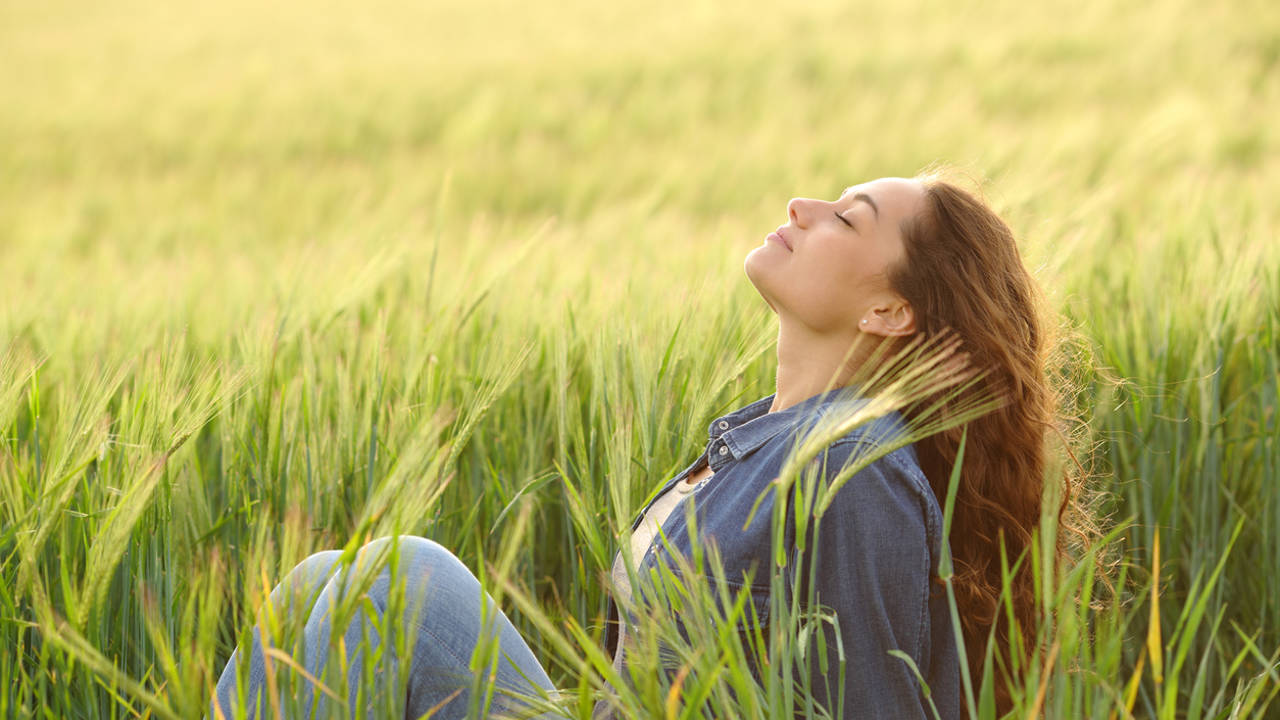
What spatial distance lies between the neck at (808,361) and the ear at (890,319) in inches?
1.1

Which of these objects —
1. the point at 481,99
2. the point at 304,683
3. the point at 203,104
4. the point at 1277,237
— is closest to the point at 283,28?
the point at 203,104

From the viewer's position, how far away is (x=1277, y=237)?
6.68 feet

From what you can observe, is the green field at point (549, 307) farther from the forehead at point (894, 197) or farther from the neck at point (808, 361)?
the forehead at point (894, 197)

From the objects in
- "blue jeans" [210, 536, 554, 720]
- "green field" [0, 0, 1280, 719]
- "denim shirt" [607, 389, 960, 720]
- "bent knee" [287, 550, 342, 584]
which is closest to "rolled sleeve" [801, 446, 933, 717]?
"denim shirt" [607, 389, 960, 720]

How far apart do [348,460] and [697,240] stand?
5.87 ft

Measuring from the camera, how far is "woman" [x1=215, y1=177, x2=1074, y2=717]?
0.91 m

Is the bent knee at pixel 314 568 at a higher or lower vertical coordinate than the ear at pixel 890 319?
lower

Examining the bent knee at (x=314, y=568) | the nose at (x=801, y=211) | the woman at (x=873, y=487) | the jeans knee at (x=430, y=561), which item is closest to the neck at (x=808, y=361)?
the woman at (x=873, y=487)

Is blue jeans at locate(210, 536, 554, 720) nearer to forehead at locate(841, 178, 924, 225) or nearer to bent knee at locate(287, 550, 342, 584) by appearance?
bent knee at locate(287, 550, 342, 584)

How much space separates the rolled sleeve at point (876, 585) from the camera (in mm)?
903

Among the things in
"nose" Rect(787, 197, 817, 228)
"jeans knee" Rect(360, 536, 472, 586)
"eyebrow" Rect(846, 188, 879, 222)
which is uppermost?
"eyebrow" Rect(846, 188, 879, 222)

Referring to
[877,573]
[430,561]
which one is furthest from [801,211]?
[430,561]

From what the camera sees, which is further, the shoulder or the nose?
the nose

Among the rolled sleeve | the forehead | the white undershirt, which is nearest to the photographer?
the rolled sleeve
